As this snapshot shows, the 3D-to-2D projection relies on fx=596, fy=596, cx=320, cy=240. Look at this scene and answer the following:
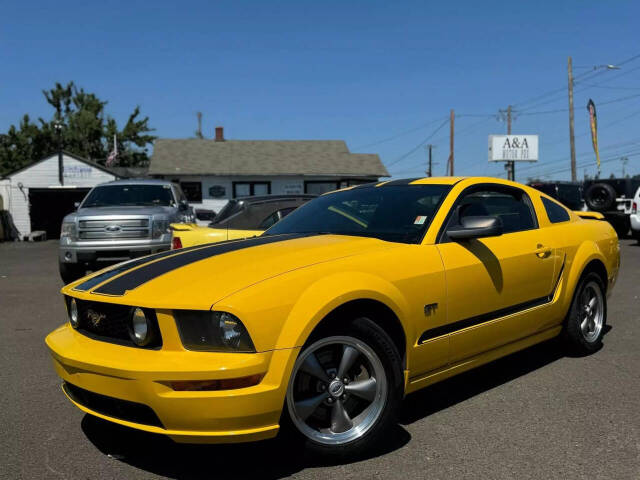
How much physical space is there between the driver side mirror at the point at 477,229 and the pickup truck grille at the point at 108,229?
7.04 m

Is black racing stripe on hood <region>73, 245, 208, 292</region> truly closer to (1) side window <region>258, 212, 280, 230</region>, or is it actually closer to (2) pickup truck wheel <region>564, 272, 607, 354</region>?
(2) pickup truck wheel <region>564, 272, 607, 354</region>

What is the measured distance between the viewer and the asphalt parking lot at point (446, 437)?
2965 millimetres

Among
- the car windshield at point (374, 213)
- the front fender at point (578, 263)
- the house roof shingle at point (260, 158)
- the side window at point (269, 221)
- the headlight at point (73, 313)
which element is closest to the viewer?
the headlight at point (73, 313)

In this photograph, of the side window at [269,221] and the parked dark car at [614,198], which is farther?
the parked dark car at [614,198]

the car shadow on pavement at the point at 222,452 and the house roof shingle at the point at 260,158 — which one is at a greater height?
the house roof shingle at the point at 260,158

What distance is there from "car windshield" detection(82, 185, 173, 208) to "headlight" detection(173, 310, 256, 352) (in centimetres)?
854

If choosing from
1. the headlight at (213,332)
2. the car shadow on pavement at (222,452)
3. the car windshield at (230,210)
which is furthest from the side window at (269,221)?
the headlight at (213,332)

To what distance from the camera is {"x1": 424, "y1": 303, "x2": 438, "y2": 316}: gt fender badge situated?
336cm

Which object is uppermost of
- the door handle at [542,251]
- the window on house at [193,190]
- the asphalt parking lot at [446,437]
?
the window on house at [193,190]

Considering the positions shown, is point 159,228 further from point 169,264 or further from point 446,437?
point 446,437

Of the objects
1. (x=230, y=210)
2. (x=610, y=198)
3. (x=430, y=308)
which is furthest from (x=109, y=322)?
(x=610, y=198)

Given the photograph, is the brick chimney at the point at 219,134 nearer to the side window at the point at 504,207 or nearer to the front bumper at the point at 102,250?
the front bumper at the point at 102,250

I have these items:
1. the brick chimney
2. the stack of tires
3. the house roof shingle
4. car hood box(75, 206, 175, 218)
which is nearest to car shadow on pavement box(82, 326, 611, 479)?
car hood box(75, 206, 175, 218)

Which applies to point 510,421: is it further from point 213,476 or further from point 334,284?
point 213,476
